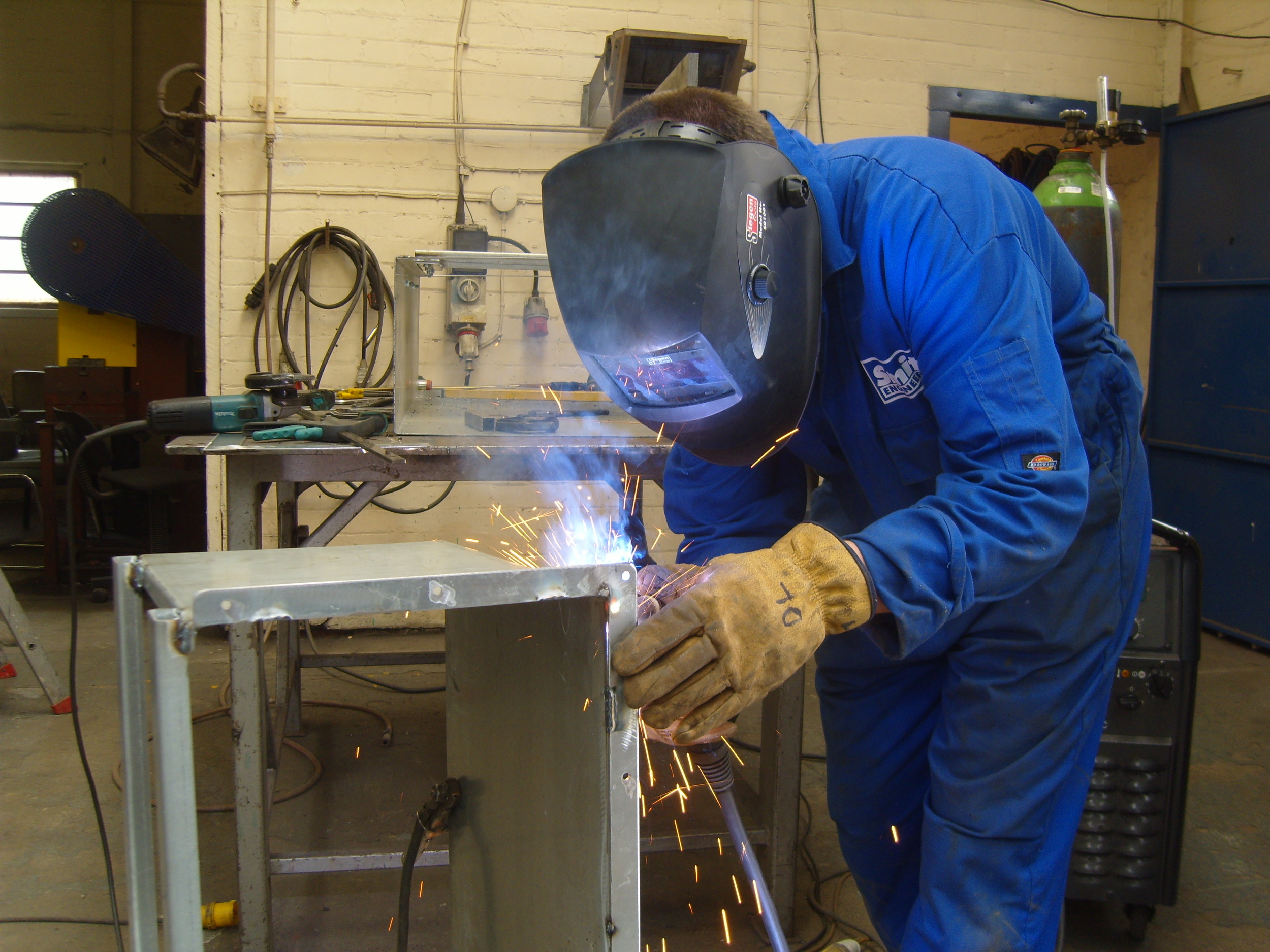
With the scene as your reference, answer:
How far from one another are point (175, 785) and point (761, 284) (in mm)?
710

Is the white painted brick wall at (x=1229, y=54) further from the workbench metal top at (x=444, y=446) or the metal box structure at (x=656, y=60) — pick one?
the workbench metal top at (x=444, y=446)

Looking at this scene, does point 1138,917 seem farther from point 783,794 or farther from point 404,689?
point 404,689

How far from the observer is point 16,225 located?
7641 millimetres

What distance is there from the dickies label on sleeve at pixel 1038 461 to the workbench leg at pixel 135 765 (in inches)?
32.6

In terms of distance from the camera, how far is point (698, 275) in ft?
2.96

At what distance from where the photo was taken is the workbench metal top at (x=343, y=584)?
0.57 m

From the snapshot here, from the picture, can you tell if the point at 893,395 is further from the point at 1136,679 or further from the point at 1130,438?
the point at 1136,679

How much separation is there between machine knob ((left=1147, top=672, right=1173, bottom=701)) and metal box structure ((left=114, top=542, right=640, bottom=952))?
148 cm

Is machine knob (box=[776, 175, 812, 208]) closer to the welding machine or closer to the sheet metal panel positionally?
the sheet metal panel

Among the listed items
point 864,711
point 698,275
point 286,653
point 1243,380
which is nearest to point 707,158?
point 698,275

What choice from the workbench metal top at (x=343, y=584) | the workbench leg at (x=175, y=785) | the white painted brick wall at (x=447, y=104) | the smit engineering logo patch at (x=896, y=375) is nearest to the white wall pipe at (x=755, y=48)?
the white painted brick wall at (x=447, y=104)

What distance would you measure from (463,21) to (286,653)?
2725mm

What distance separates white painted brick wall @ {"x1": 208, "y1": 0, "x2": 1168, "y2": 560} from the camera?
11.9ft

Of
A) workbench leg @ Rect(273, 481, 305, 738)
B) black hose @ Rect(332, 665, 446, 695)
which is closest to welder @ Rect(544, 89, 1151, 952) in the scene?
workbench leg @ Rect(273, 481, 305, 738)
